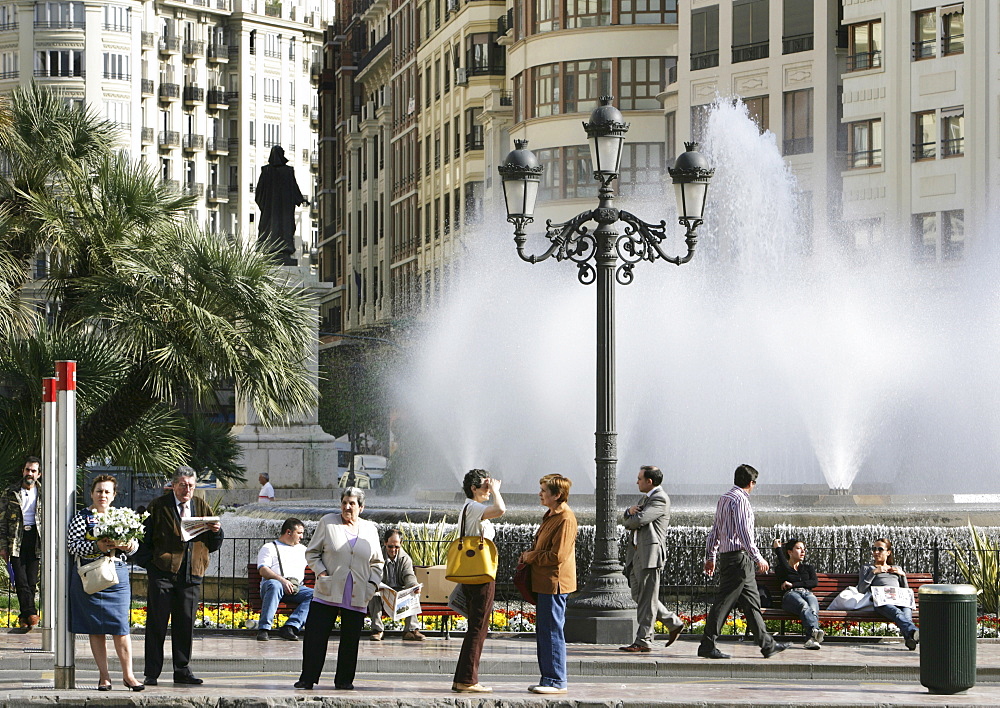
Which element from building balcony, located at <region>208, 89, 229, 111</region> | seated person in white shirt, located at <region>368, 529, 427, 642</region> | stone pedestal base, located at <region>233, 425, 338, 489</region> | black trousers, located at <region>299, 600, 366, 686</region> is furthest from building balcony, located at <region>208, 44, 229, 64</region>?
black trousers, located at <region>299, 600, 366, 686</region>

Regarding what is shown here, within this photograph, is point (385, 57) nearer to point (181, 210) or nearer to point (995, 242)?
point (995, 242)

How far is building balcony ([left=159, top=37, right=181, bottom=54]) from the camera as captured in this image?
114562 mm

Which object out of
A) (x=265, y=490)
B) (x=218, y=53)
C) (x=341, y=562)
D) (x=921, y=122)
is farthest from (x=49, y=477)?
(x=218, y=53)

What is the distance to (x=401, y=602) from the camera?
590 inches

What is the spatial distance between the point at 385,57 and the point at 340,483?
59.6 meters

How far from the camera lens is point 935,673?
1366 centimetres

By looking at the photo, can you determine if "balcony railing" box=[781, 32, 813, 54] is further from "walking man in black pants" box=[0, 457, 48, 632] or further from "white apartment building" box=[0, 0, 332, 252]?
"white apartment building" box=[0, 0, 332, 252]

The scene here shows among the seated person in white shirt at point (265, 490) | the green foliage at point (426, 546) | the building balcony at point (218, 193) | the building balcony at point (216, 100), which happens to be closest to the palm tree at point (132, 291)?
the green foliage at point (426, 546)

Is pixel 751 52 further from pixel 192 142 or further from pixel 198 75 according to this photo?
pixel 198 75

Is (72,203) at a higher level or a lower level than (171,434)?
higher

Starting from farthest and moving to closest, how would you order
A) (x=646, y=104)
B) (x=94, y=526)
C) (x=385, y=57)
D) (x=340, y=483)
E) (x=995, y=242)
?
(x=385, y=57), (x=646, y=104), (x=995, y=242), (x=340, y=483), (x=94, y=526)

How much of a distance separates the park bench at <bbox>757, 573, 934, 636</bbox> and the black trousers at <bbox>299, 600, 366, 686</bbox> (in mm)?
5063

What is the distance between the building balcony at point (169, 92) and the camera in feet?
374

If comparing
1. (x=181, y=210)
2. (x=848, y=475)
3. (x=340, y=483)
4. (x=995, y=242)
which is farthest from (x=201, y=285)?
(x=995, y=242)
